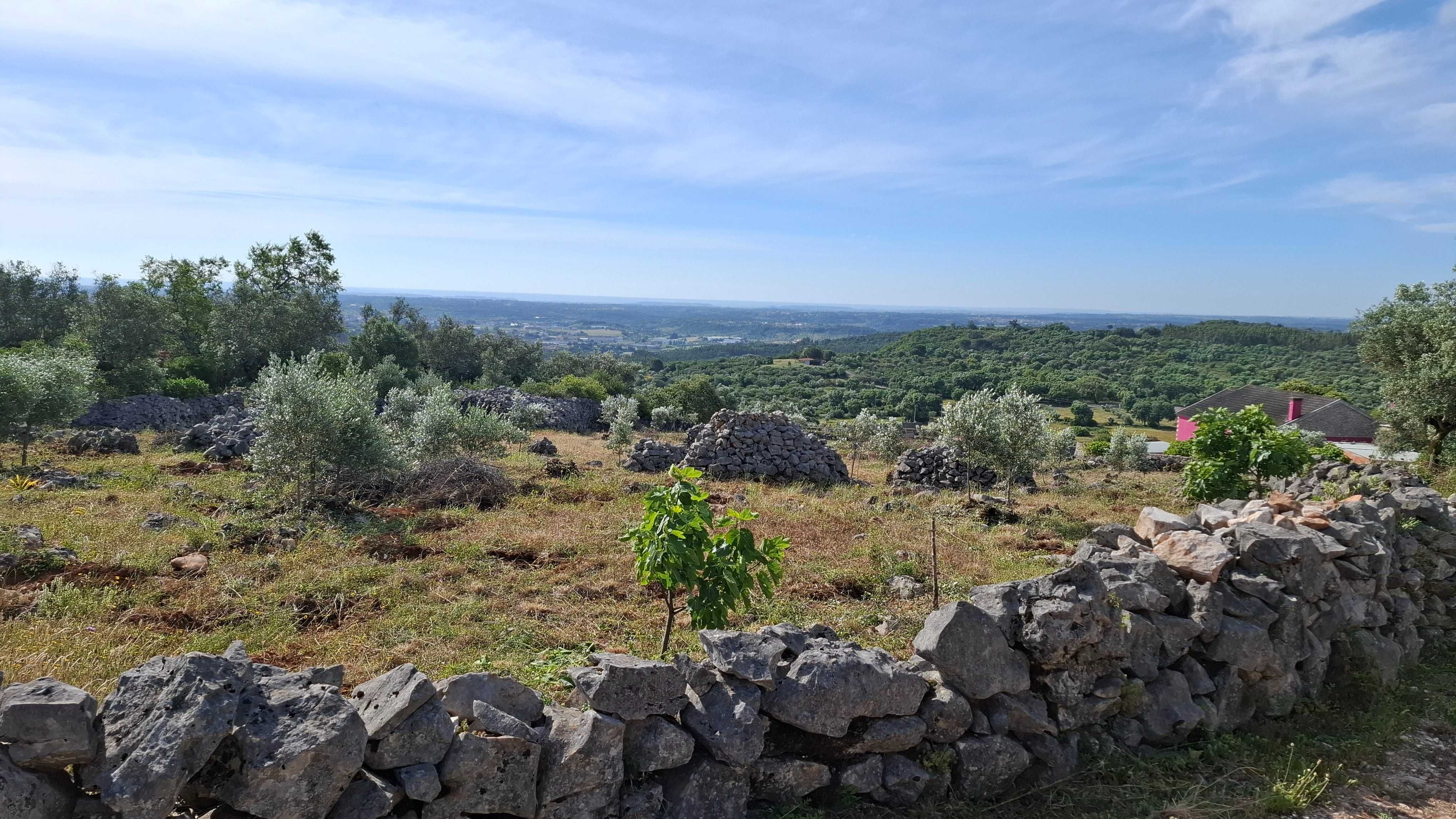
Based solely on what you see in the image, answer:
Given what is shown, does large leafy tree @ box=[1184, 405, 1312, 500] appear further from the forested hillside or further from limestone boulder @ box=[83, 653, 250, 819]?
the forested hillside

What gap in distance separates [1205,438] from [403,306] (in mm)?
58391

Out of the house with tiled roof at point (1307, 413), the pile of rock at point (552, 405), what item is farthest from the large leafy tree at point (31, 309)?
the house with tiled roof at point (1307, 413)

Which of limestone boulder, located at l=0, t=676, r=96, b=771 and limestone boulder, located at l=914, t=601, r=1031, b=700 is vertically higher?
limestone boulder, located at l=0, t=676, r=96, b=771

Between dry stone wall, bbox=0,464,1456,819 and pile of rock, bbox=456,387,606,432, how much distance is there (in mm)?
28548

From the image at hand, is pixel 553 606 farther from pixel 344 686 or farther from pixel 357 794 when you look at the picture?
pixel 357 794

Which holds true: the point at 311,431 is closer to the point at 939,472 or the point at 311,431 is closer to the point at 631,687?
the point at 631,687

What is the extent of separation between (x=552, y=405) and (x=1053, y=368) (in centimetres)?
8323

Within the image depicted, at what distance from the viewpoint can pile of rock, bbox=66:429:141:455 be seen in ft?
64.2

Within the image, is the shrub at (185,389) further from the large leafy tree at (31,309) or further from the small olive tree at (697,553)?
the small olive tree at (697,553)

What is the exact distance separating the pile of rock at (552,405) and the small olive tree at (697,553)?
2688cm

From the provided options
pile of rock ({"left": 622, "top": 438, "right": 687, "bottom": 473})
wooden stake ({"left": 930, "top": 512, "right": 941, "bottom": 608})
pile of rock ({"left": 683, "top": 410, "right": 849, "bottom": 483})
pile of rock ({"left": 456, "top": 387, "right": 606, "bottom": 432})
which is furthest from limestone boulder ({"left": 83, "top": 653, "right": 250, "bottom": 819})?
pile of rock ({"left": 456, "top": 387, "right": 606, "bottom": 432})

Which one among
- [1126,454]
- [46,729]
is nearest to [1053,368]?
[1126,454]

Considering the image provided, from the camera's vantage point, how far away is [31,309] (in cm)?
3831

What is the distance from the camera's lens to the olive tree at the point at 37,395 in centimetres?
1683
